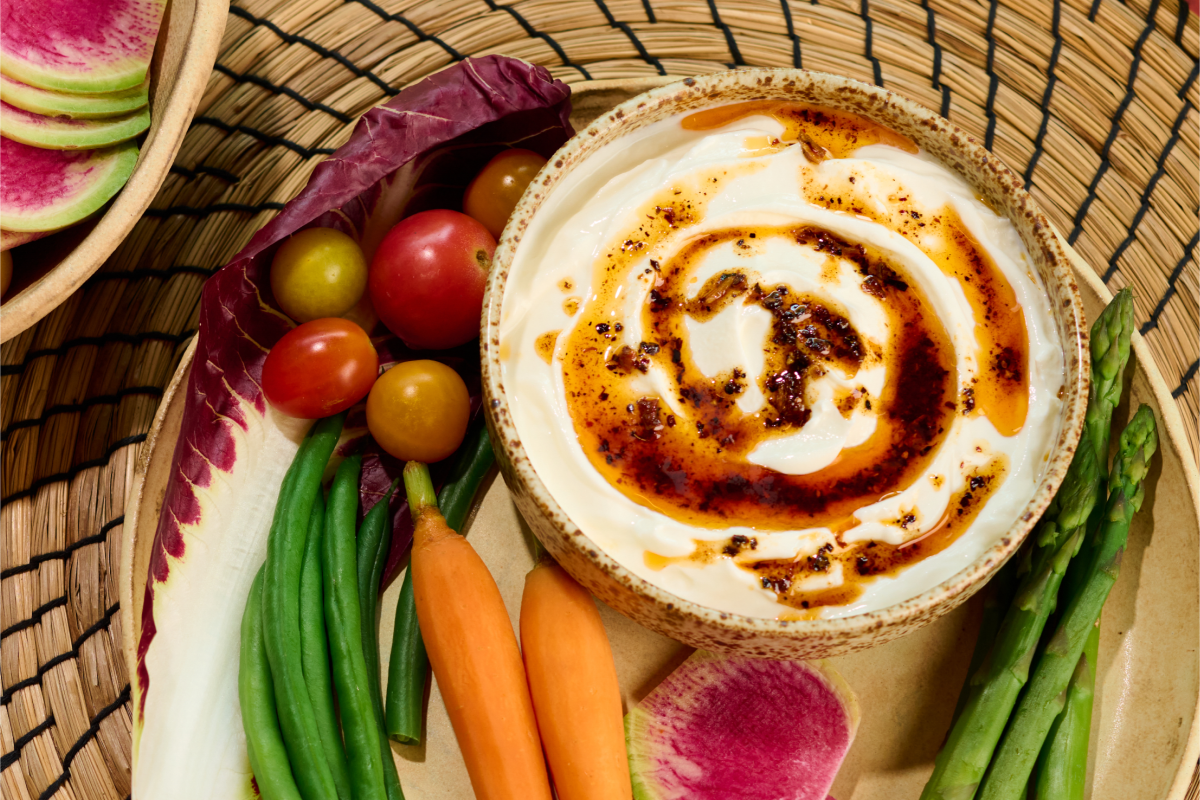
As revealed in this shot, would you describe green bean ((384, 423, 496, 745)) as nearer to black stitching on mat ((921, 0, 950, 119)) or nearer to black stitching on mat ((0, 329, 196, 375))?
black stitching on mat ((0, 329, 196, 375))

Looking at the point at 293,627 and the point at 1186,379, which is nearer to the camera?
the point at 293,627

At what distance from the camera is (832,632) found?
153cm

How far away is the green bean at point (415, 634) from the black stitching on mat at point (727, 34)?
1109mm

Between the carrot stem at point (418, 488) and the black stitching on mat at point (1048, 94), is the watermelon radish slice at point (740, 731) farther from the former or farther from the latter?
the black stitching on mat at point (1048, 94)

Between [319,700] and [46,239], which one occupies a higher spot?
[46,239]

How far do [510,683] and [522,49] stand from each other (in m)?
1.49

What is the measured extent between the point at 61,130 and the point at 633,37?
129 cm

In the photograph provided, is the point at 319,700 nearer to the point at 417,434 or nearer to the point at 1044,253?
the point at 417,434

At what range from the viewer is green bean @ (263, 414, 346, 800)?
1.78 metres

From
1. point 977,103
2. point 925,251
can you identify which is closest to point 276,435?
point 925,251

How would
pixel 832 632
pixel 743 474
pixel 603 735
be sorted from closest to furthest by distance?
pixel 832 632 → pixel 743 474 → pixel 603 735

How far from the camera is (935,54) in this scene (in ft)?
7.54

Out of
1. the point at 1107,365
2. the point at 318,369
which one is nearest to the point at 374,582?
the point at 318,369

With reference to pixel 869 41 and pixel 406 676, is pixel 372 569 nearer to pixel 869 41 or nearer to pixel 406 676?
pixel 406 676
